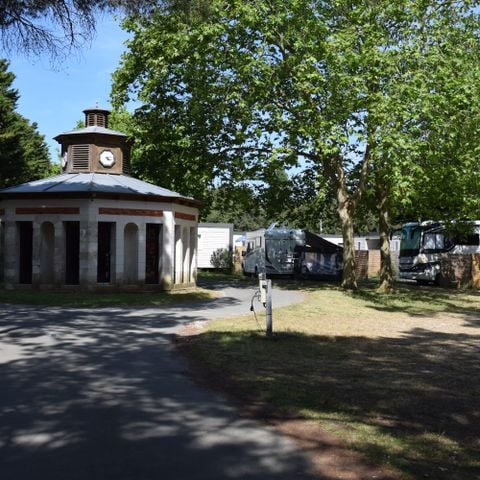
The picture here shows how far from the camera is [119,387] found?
24.6 ft

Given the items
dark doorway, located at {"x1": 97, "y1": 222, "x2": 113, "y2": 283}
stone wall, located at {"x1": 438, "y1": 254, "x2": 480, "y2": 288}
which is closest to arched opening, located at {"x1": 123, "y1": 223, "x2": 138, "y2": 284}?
dark doorway, located at {"x1": 97, "y1": 222, "x2": 113, "y2": 283}

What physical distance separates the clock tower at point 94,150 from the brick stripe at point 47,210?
12.9 ft

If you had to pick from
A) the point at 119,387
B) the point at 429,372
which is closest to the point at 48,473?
the point at 119,387

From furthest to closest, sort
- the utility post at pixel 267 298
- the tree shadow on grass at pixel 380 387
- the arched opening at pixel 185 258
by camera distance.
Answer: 1. the arched opening at pixel 185 258
2. the utility post at pixel 267 298
3. the tree shadow on grass at pixel 380 387

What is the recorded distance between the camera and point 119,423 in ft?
19.3

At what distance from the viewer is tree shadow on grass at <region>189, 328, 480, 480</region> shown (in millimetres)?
5211

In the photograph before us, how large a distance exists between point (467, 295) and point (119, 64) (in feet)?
58.4

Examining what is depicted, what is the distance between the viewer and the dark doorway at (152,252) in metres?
25.1

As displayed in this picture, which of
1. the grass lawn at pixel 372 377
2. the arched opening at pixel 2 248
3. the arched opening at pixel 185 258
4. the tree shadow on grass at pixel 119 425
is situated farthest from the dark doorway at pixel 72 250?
the tree shadow on grass at pixel 119 425

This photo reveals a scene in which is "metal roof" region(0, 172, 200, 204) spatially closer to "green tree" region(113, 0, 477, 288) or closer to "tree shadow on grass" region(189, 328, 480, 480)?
"green tree" region(113, 0, 477, 288)

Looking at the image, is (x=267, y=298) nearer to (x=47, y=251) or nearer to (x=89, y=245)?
(x=89, y=245)

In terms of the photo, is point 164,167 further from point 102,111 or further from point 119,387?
point 119,387

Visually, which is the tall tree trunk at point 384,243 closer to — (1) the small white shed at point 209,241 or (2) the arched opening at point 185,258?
(2) the arched opening at point 185,258

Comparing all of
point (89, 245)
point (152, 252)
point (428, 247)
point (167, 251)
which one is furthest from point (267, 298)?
point (428, 247)
